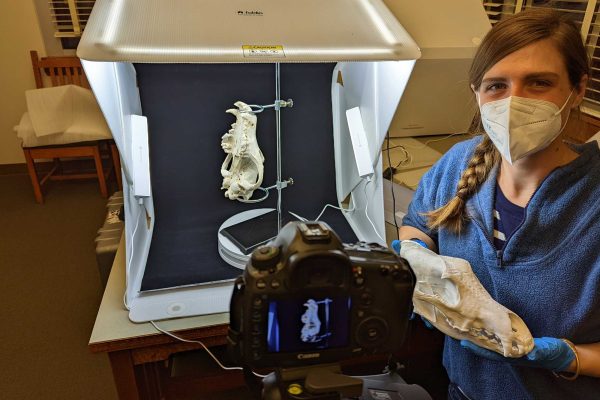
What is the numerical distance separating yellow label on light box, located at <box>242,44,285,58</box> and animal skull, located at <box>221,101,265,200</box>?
0.34m

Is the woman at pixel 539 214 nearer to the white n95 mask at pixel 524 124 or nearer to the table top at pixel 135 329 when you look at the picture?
the white n95 mask at pixel 524 124

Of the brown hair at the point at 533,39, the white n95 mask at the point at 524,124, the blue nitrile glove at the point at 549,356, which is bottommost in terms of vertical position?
the blue nitrile glove at the point at 549,356

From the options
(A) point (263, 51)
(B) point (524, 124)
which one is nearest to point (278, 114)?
(A) point (263, 51)

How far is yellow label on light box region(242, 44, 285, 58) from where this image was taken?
3.06ft

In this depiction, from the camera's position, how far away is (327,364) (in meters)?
0.65

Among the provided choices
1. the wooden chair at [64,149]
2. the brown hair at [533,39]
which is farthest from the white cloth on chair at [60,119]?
the brown hair at [533,39]

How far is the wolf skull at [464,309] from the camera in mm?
784

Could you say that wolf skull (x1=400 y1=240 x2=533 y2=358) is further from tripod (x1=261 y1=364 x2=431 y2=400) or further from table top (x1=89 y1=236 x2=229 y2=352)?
table top (x1=89 y1=236 x2=229 y2=352)

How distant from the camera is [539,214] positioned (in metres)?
0.84

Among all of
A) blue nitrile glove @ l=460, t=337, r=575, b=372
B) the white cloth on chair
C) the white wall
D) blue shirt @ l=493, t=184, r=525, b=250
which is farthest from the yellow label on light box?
the white wall

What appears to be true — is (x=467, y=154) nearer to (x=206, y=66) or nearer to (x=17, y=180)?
(x=206, y=66)

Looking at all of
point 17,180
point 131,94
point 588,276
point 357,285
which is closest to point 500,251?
point 588,276

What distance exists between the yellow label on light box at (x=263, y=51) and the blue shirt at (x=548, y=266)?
0.51 m

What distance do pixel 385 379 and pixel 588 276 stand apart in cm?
42
